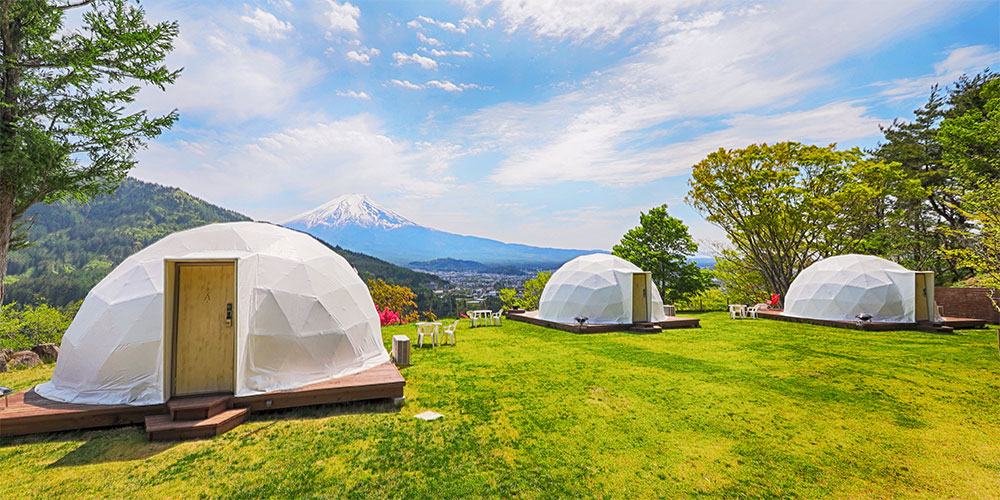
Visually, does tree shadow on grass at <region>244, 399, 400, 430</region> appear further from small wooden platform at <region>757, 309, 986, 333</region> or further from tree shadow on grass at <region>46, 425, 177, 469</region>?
small wooden platform at <region>757, 309, 986, 333</region>

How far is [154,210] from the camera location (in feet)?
235

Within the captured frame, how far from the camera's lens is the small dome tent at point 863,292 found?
525 inches

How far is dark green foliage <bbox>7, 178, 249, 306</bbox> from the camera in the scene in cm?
4147

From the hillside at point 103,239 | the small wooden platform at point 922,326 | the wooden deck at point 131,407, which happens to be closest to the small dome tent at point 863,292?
the small wooden platform at point 922,326

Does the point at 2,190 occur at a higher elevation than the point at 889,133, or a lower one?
lower

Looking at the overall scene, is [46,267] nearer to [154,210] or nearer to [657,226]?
[154,210]

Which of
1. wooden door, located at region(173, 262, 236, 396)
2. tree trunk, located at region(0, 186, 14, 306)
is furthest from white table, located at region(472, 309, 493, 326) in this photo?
tree trunk, located at region(0, 186, 14, 306)

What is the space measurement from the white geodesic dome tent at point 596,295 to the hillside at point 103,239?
2513 cm

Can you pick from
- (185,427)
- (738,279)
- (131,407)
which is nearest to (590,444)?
(185,427)

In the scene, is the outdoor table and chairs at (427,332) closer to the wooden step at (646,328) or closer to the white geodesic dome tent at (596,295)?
the white geodesic dome tent at (596,295)

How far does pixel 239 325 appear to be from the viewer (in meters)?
5.43

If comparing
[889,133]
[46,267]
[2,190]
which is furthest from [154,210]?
[889,133]

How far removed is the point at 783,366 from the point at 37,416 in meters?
11.9

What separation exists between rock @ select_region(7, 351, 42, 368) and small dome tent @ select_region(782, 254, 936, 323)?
2257 cm
